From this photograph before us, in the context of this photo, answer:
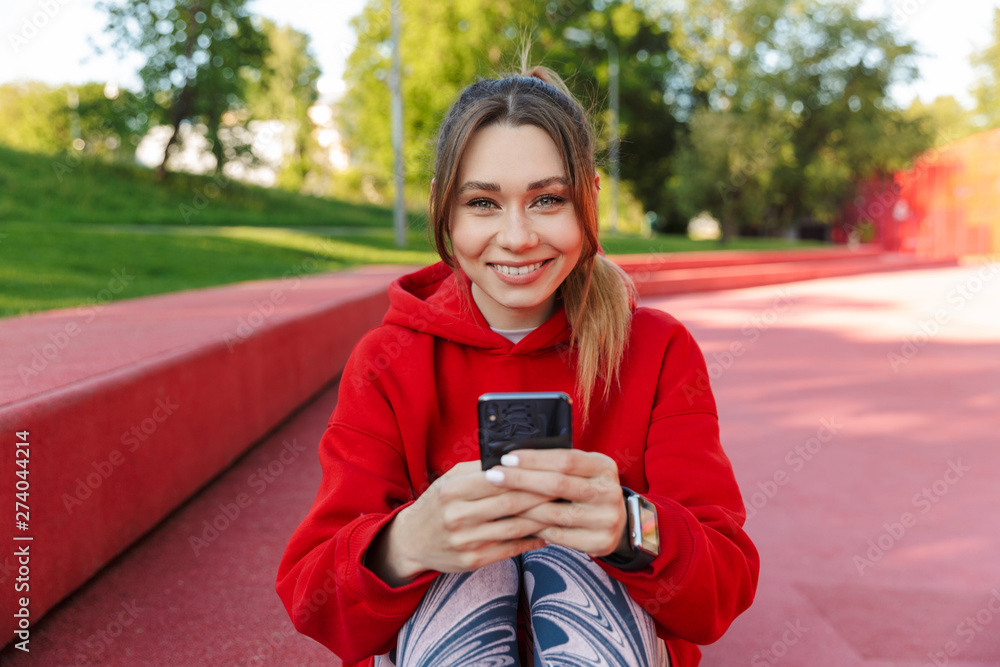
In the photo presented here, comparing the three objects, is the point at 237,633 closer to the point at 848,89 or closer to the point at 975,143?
the point at 848,89

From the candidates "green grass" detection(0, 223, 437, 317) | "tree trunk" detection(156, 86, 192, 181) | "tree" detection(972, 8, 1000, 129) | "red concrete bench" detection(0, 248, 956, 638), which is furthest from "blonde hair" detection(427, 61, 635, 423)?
"tree" detection(972, 8, 1000, 129)

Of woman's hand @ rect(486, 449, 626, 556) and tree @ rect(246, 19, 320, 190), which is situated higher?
tree @ rect(246, 19, 320, 190)

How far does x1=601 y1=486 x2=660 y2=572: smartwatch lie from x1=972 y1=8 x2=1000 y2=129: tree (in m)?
57.7

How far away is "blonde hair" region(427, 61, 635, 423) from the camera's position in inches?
58.5

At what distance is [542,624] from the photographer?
1.32m

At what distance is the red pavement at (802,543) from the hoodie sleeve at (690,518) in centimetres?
92

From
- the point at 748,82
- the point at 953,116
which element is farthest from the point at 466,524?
the point at 953,116

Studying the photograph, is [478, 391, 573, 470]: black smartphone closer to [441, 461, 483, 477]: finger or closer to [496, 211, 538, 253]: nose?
[441, 461, 483, 477]: finger

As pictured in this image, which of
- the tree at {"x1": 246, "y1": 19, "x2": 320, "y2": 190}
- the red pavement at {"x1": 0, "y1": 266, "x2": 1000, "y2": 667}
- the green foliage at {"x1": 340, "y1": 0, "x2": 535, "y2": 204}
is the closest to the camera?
the red pavement at {"x1": 0, "y1": 266, "x2": 1000, "y2": 667}

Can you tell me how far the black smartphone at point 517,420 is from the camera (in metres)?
1.09

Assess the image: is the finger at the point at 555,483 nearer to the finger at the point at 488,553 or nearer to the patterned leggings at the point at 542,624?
the finger at the point at 488,553

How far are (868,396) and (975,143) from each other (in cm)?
2750

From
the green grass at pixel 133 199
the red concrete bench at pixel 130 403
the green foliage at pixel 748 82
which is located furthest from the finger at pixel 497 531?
the green foliage at pixel 748 82

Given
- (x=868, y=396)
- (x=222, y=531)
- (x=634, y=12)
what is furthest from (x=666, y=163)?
(x=222, y=531)
